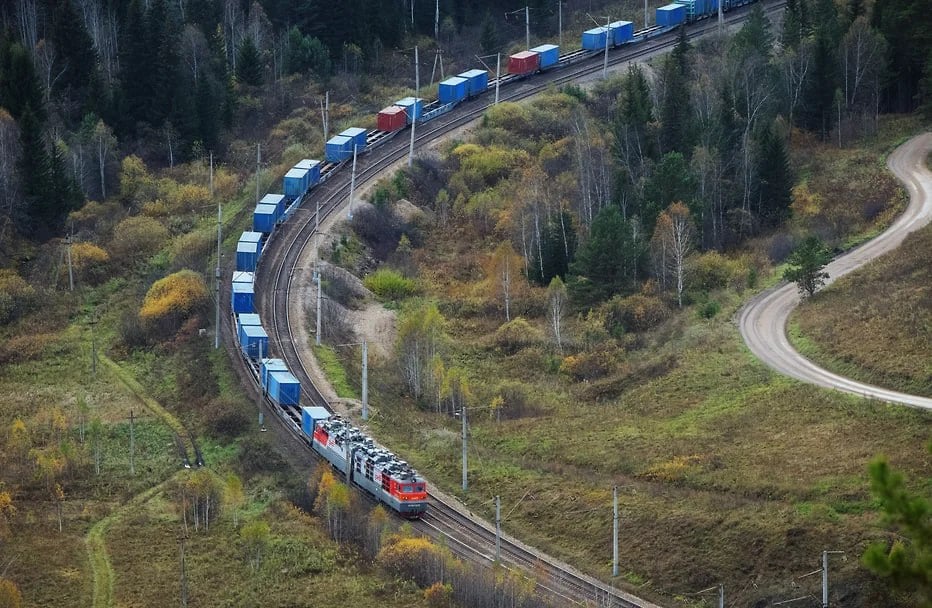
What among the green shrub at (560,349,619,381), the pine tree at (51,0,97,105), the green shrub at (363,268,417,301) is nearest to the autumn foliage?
the green shrub at (363,268,417,301)

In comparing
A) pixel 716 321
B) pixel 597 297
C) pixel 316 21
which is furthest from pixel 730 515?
pixel 316 21

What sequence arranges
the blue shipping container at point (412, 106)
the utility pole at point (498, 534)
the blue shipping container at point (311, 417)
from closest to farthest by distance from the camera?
the utility pole at point (498, 534)
the blue shipping container at point (311, 417)
the blue shipping container at point (412, 106)

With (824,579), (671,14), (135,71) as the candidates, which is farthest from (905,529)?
(671,14)

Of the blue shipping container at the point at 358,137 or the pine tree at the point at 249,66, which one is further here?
the pine tree at the point at 249,66

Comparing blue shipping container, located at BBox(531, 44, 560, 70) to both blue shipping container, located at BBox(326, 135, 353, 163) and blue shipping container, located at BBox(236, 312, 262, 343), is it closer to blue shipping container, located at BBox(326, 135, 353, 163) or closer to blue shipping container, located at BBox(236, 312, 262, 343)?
blue shipping container, located at BBox(326, 135, 353, 163)

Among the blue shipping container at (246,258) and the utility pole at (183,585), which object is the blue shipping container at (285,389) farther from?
the blue shipping container at (246,258)

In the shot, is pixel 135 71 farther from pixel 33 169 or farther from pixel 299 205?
pixel 299 205

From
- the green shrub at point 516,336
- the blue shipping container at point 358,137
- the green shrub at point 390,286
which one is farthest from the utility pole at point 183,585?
the blue shipping container at point 358,137
